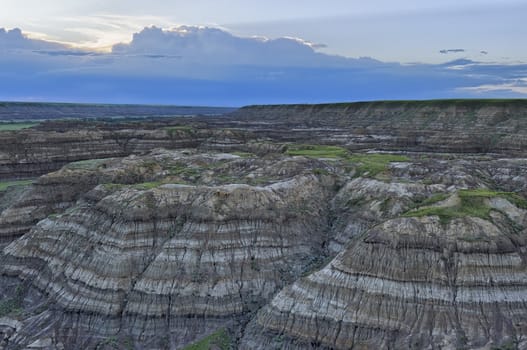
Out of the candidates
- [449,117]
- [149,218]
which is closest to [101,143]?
[149,218]

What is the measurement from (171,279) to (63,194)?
41835 millimetres

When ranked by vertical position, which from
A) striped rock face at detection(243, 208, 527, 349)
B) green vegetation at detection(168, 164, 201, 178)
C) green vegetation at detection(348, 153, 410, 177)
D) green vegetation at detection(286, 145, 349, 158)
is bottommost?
striped rock face at detection(243, 208, 527, 349)

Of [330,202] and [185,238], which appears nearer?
[185,238]

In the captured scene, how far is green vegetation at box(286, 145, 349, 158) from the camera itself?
101 m

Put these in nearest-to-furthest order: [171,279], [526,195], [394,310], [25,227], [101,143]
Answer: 1. [394,310]
2. [171,279]
3. [526,195]
4. [25,227]
5. [101,143]

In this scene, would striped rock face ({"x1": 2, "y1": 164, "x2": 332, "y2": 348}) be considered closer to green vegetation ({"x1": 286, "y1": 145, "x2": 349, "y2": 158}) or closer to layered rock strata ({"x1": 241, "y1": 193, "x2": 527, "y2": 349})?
layered rock strata ({"x1": 241, "y1": 193, "x2": 527, "y2": 349})

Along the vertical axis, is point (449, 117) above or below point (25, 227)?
above

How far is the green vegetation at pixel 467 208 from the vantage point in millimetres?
52781

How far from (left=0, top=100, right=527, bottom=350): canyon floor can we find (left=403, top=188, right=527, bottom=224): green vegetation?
221 millimetres

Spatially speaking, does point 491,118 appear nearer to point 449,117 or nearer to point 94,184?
point 449,117

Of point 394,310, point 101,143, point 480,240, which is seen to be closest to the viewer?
point 394,310

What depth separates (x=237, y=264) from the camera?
191ft

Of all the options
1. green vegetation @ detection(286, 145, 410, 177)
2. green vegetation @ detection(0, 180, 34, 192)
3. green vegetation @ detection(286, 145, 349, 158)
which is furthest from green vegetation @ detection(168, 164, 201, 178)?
green vegetation @ detection(0, 180, 34, 192)

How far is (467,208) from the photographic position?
180 ft
